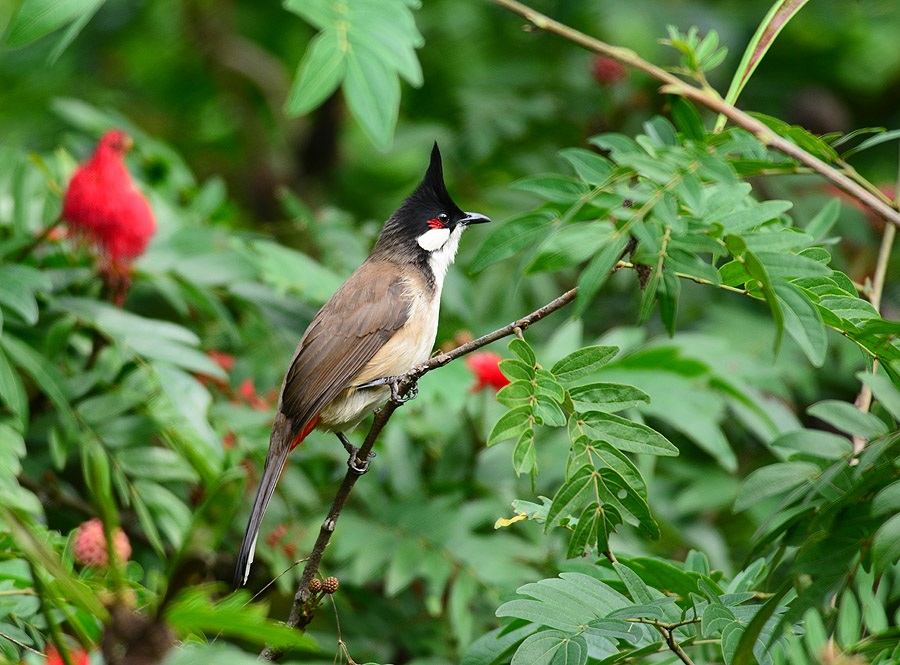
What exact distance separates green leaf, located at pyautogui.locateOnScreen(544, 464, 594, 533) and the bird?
3.74 feet

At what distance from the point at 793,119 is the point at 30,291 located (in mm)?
3981

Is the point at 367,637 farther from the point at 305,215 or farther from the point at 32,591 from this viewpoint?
the point at 305,215

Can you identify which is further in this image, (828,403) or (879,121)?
(879,121)

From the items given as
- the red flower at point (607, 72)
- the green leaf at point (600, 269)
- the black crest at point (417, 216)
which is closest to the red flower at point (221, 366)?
the black crest at point (417, 216)

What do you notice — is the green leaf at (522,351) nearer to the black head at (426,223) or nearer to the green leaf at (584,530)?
the green leaf at (584,530)

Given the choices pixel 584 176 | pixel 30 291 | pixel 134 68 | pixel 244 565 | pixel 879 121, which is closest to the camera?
pixel 584 176

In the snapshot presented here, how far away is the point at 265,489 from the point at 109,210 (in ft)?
3.36

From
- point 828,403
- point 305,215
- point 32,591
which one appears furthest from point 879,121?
point 32,591

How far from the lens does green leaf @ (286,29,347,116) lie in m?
1.94

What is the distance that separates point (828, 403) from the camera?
1663 mm

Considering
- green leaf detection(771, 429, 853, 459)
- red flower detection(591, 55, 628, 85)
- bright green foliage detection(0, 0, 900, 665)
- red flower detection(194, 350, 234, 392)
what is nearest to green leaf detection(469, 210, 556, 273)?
bright green foliage detection(0, 0, 900, 665)

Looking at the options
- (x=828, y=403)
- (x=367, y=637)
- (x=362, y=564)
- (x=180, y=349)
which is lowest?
(x=367, y=637)

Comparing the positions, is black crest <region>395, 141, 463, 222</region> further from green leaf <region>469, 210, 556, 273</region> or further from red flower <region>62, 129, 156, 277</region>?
green leaf <region>469, 210, 556, 273</region>

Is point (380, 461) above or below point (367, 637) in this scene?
above
